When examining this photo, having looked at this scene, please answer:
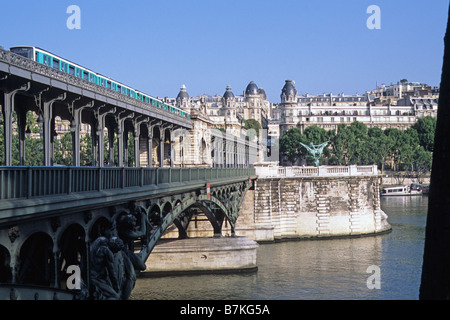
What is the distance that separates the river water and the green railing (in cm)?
845

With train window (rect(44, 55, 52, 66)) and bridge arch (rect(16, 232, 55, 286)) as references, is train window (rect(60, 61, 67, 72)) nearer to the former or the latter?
train window (rect(44, 55, 52, 66))

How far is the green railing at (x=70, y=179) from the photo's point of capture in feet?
40.7

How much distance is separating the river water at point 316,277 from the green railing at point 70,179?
8.45m

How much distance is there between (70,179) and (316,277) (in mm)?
24546

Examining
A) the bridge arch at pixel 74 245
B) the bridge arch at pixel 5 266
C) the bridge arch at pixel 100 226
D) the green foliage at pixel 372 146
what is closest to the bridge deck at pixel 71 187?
the bridge arch at pixel 100 226

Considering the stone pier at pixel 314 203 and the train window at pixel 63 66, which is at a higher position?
the train window at pixel 63 66

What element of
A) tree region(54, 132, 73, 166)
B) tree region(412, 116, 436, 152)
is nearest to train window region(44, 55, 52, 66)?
tree region(54, 132, 73, 166)

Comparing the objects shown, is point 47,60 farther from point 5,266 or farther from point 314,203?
point 314,203

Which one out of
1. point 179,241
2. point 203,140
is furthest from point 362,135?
point 179,241

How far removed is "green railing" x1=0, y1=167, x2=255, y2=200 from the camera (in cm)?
1241

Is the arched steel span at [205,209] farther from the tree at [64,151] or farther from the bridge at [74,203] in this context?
the tree at [64,151]

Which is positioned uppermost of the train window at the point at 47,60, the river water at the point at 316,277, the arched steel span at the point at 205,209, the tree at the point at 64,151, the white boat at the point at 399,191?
the train window at the point at 47,60
